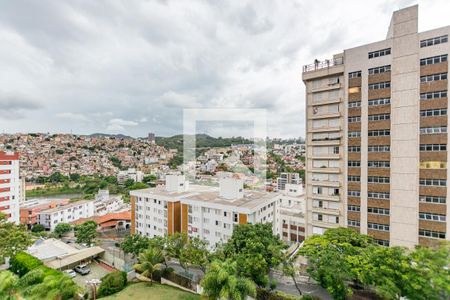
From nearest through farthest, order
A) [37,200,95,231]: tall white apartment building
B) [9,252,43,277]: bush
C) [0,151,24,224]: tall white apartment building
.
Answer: [9,252,43,277]: bush < [0,151,24,224]: tall white apartment building < [37,200,95,231]: tall white apartment building

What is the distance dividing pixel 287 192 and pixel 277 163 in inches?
379

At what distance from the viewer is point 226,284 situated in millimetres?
11219

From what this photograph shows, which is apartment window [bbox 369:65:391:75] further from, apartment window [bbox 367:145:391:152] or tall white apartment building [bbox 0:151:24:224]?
tall white apartment building [bbox 0:151:24:224]

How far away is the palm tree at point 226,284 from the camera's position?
11031 millimetres

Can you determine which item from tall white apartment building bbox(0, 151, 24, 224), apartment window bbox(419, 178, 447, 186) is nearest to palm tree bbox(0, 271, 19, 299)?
apartment window bbox(419, 178, 447, 186)

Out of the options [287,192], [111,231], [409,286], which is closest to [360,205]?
Answer: [409,286]

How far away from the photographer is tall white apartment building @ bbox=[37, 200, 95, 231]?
38.5 meters

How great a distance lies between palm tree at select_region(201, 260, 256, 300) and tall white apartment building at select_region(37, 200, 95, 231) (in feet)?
130

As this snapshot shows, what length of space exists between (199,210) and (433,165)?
20.0 metres

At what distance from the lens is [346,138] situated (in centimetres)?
1961

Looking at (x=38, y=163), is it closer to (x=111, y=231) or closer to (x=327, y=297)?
(x=111, y=231)

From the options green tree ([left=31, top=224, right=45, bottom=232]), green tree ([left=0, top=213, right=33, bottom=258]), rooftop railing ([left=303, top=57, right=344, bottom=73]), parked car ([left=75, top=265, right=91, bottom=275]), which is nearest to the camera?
green tree ([left=0, top=213, right=33, bottom=258])

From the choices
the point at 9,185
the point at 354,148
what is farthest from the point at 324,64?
the point at 9,185

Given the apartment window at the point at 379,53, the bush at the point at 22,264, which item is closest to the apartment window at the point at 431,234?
the apartment window at the point at 379,53
